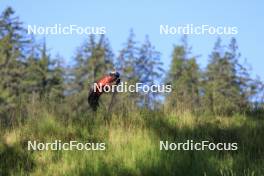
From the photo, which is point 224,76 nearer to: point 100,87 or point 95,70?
point 95,70

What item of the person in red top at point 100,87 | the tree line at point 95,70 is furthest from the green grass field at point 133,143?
the tree line at point 95,70

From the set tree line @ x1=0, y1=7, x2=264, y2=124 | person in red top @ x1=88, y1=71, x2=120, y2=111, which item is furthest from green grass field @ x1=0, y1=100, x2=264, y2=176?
tree line @ x1=0, y1=7, x2=264, y2=124

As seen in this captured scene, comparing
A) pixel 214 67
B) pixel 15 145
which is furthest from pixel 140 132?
pixel 214 67

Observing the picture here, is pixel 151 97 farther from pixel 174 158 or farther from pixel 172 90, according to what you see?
pixel 174 158

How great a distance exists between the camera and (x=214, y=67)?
234ft

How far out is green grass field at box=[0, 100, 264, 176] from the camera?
7758 millimetres

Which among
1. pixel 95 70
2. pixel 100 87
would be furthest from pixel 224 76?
pixel 100 87

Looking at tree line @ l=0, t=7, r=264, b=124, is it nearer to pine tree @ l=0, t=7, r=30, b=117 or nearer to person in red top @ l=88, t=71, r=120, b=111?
pine tree @ l=0, t=7, r=30, b=117

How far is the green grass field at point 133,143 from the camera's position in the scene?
305 inches

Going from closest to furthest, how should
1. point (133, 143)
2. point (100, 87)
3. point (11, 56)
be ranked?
point (133, 143)
point (100, 87)
point (11, 56)

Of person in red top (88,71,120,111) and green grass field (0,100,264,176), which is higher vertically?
person in red top (88,71,120,111)

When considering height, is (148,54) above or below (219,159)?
above

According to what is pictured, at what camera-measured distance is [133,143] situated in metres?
8.65

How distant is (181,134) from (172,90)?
1962 millimetres
